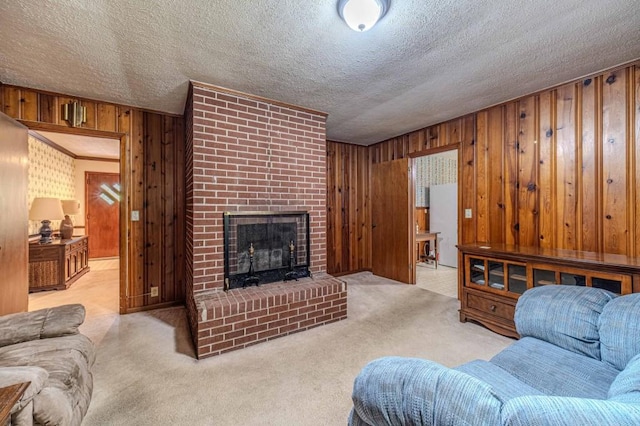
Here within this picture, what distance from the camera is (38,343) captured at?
4.97 feet

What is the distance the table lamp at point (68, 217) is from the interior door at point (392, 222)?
16.8 ft

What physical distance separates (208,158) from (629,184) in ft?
12.0

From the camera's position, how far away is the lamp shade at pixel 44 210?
388 cm

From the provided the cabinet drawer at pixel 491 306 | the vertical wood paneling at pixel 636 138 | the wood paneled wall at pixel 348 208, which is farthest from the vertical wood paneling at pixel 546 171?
the wood paneled wall at pixel 348 208

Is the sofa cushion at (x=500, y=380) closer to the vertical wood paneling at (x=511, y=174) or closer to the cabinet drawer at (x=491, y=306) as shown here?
the cabinet drawer at (x=491, y=306)

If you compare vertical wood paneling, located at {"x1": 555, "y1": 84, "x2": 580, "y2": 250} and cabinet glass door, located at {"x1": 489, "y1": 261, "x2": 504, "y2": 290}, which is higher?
vertical wood paneling, located at {"x1": 555, "y1": 84, "x2": 580, "y2": 250}

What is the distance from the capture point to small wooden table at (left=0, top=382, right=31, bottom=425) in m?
0.79

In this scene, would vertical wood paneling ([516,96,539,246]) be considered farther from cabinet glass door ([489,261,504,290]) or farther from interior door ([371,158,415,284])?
interior door ([371,158,415,284])

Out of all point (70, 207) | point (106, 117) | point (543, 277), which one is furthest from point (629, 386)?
point (70, 207)

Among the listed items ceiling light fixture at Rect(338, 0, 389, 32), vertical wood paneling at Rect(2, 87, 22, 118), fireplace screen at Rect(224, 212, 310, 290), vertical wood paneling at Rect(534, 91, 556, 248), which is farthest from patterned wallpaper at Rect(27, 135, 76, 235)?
vertical wood paneling at Rect(534, 91, 556, 248)

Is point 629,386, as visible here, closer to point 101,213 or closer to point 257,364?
point 257,364

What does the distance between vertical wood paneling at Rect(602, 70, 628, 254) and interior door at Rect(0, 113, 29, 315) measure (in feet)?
16.9

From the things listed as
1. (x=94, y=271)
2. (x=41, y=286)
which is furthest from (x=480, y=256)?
(x=94, y=271)

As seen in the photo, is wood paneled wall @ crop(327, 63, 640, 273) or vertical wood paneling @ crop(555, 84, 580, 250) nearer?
wood paneled wall @ crop(327, 63, 640, 273)
